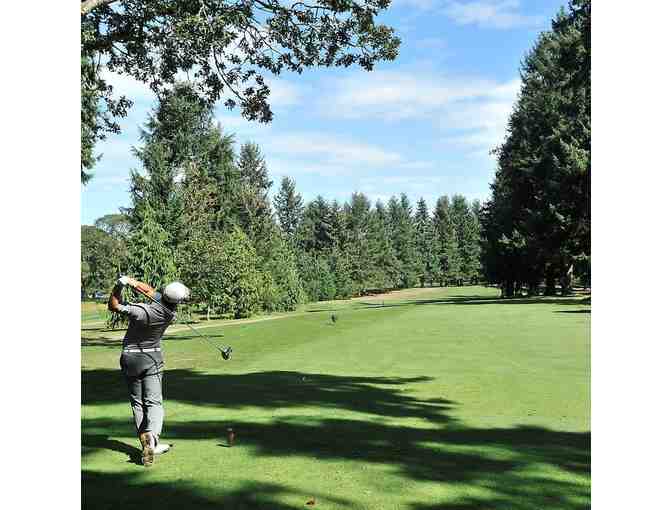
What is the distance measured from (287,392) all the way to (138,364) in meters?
4.80

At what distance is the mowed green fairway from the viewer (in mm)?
5973

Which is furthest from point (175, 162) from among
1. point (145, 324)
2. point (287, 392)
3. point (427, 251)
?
point (427, 251)

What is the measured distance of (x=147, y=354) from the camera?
24.4 ft

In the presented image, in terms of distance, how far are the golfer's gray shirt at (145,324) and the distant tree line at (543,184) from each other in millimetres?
40911

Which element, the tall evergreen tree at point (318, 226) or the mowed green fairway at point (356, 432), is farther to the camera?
the tall evergreen tree at point (318, 226)

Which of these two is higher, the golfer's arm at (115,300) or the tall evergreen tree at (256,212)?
the tall evergreen tree at (256,212)

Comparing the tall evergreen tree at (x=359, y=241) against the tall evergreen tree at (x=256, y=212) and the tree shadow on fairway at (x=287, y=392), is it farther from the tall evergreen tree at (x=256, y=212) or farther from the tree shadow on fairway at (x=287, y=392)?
the tree shadow on fairway at (x=287, y=392)

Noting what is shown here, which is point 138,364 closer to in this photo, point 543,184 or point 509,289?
point 543,184

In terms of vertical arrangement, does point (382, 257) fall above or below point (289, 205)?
below

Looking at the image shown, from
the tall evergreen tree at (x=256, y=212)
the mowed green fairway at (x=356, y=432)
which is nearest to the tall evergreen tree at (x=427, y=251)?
the tall evergreen tree at (x=256, y=212)

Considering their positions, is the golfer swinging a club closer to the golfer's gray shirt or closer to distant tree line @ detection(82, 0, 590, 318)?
the golfer's gray shirt

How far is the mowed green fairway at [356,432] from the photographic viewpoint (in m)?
5.97
